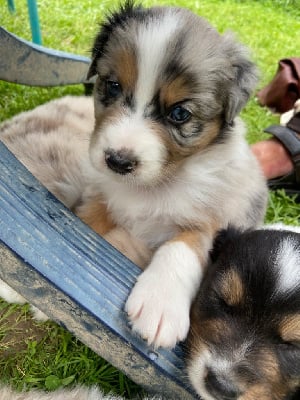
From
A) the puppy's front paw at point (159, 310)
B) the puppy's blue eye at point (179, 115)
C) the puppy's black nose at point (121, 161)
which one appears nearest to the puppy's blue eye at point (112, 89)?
the puppy's blue eye at point (179, 115)

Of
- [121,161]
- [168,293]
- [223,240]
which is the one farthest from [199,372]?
[121,161]

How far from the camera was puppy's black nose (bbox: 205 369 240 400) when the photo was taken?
2.33 meters

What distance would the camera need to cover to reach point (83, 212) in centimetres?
356

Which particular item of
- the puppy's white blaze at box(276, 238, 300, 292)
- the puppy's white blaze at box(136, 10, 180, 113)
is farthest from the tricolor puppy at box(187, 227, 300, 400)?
the puppy's white blaze at box(136, 10, 180, 113)

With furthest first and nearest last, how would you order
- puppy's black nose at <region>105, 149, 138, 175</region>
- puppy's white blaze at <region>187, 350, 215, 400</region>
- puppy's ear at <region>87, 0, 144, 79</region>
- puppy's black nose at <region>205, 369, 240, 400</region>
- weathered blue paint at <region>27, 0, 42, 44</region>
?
1. weathered blue paint at <region>27, 0, 42, 44</region>
2. puppy's ear at <region>87, 0, 144, 79</region>
3. puppy's black nose at <region>105, 149, 138, 175</region>
4. puppy's white blaze at <region>187, 350, 215, 400</region>
5. puppy's black nose at <region>205, 369, 240, 400</region>

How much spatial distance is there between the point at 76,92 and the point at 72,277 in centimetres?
394

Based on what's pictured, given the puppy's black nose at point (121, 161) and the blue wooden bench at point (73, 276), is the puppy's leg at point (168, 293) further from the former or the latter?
the puppy's black nose at point (121, 161)

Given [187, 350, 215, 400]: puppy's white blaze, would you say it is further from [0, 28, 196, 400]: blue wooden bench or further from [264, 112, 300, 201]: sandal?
[264, 112, 300, 201]: sandal

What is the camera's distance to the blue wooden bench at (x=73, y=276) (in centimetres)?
238

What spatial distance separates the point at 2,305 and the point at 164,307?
3.72 ft

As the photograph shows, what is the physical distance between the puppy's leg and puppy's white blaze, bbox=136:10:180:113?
0.74 meters

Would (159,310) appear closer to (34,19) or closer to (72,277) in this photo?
(72,277)

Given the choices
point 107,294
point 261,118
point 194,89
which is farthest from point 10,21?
point 107,294

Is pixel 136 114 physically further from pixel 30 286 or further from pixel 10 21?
pixel 10 21
